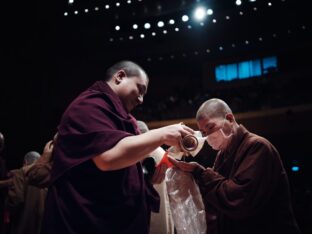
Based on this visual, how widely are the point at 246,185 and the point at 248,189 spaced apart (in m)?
0.02

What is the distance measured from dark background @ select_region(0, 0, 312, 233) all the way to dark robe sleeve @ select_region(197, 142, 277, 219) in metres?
4.68

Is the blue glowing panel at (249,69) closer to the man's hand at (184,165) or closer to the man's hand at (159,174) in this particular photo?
the man's hand at (184,165)

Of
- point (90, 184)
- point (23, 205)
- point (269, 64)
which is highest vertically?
point (269, 64)

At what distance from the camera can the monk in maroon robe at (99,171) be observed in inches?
51.8

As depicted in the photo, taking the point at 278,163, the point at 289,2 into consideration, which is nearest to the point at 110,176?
→ the point at 278,163

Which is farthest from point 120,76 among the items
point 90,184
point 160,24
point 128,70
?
point 160,24

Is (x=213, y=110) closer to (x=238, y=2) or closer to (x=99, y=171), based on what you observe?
(x=99, y=171)

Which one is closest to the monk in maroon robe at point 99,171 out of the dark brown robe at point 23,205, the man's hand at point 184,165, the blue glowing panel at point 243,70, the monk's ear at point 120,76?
the monk's ear at point 120,76

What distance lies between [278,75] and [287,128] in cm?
267

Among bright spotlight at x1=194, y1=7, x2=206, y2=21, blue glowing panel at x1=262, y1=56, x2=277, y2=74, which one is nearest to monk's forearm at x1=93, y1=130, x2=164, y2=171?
bright spotlight at x1=194, y1=7, x2=206, y2=21

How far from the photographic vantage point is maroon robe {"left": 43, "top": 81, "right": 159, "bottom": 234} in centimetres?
134

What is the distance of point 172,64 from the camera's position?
12469mm

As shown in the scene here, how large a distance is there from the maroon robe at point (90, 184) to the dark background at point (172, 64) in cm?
478

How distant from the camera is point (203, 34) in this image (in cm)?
1123
